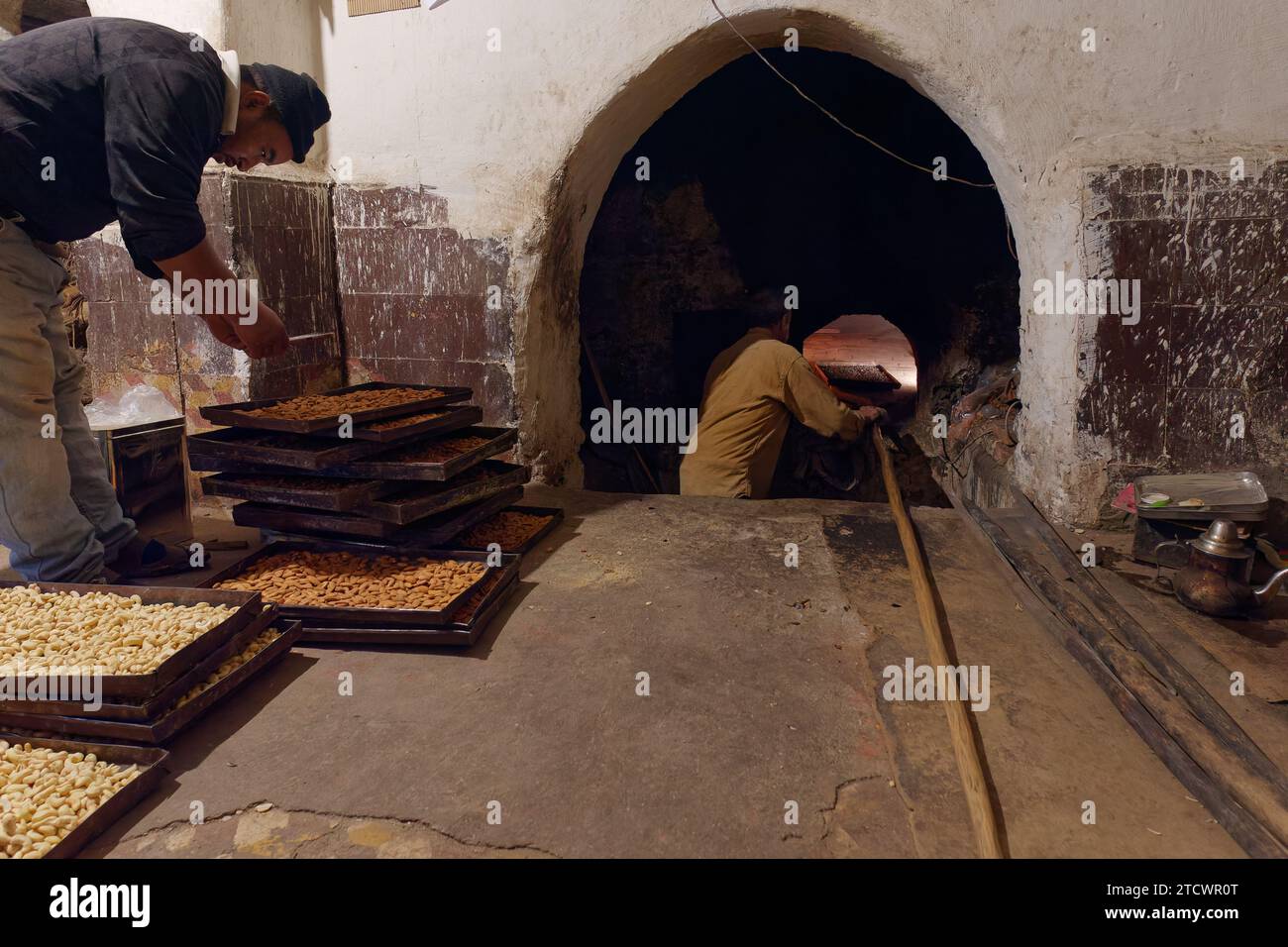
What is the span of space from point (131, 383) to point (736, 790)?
3.69 meters

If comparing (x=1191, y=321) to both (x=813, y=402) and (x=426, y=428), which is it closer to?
(x=813, y=402)

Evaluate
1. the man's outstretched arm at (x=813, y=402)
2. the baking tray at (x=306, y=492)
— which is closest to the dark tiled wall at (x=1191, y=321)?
the man's outstretched arm at (x=813, y=402)

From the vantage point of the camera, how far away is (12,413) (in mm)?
2754

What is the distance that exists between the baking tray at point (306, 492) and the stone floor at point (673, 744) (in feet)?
1.68

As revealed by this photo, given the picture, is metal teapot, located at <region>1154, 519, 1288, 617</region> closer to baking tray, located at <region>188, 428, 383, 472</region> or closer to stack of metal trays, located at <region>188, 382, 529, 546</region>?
stack of metal trays, located at <region>188, 382, 529, 546</region>

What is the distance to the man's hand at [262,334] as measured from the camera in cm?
302

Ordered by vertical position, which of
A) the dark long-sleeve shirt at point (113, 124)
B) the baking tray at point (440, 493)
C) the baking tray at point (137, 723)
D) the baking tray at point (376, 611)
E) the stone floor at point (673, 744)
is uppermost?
the dark long-sleeve shirt at point (113, 124)

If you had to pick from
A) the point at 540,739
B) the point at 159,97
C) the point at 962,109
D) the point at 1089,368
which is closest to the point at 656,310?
the point at 962,109

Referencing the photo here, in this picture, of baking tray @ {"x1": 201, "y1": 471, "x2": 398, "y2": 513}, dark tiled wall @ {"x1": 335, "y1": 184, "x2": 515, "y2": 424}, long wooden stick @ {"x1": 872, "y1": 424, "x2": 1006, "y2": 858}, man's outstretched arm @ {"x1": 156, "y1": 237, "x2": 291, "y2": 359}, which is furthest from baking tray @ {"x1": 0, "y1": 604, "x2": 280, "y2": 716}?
dark tiled wall @ {"x1": 335, "y1": 184, "x2": 515, "y2": 424}

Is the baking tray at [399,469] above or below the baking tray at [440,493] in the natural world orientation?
above

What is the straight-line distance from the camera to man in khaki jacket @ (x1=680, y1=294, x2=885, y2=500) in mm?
4613

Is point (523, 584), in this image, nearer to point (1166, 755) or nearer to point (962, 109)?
point (1166, 755)

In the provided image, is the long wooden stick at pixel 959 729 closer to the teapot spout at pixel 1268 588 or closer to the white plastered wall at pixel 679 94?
the teapot spout at pixel 1268 588

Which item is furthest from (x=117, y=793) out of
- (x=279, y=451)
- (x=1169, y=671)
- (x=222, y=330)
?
(x=1169, y=671)
